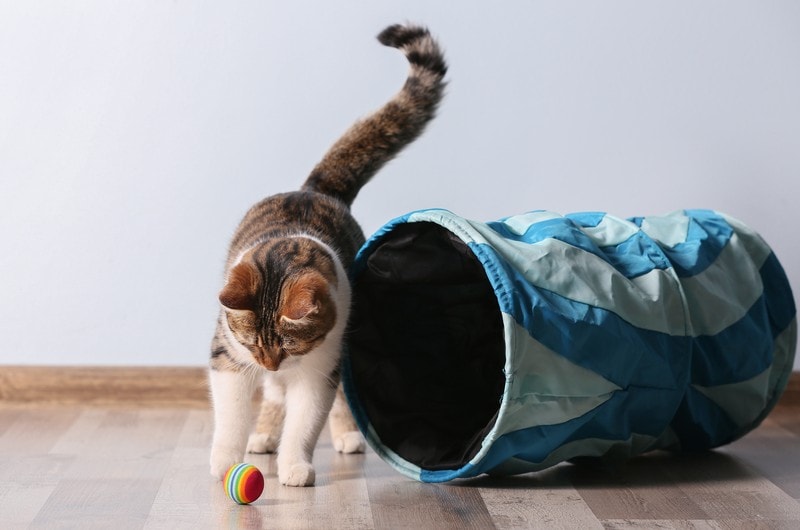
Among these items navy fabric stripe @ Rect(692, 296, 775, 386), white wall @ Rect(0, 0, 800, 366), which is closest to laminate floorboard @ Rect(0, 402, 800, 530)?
Answer: navy fabric stripe @ Rect(692, 296, 775, 386)

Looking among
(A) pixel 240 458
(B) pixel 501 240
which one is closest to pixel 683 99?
(B) pixel 501 240

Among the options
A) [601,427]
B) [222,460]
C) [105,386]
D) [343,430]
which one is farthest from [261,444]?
[601,427]

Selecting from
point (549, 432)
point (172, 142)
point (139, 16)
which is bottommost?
point (549, 432)

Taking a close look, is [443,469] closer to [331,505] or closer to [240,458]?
[331,505]

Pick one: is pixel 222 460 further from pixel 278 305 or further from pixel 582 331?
pixel 582 331

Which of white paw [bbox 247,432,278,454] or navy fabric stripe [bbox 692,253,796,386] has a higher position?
navy fabric stripe [bbox 692,253,796,386]

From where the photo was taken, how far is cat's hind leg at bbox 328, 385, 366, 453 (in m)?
2.45

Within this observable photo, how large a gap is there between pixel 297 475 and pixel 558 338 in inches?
23.6

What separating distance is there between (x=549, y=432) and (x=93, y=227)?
5.08 ft

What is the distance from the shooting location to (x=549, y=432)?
195cm

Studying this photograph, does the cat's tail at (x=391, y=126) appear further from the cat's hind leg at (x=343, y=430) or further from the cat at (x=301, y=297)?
the cat's hind leg at (x=343, y=430)

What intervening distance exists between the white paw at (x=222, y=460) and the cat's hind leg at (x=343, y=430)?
1.24 feet

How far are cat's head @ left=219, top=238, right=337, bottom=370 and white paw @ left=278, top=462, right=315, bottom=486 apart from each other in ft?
0.71

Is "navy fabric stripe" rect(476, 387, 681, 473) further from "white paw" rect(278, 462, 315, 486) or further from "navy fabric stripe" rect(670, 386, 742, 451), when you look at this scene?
"white paw" rect(278, 462, 315, 486)
